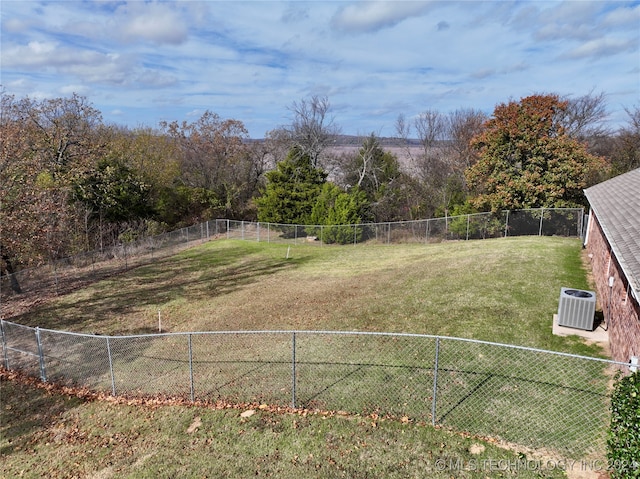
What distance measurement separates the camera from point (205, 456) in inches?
283

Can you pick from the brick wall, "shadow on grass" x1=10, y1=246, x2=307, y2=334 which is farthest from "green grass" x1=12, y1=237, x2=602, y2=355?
the brick wall

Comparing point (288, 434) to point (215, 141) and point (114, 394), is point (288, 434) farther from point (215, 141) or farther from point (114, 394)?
point (215, 141)

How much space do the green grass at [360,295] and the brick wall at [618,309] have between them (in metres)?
0.79

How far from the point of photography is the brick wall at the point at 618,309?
7.68 metres

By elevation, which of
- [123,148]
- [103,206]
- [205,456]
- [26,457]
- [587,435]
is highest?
[123,148]

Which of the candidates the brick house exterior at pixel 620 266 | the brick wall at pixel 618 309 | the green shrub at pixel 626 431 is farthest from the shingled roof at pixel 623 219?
the green shrub at pixel 626 431

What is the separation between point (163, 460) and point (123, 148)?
31.7 meters

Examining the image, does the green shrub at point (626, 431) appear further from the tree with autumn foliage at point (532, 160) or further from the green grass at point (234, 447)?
the tree with autumn foliage at point (532, 160)

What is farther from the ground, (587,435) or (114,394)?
(587,435)

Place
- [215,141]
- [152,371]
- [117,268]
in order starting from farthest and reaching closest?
1. [215,141]
2. [117,268]
3. [152,371]

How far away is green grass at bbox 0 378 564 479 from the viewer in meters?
6.54

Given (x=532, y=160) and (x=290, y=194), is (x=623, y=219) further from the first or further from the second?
(x=290, y=194)

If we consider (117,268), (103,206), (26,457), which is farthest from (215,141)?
(26,457)

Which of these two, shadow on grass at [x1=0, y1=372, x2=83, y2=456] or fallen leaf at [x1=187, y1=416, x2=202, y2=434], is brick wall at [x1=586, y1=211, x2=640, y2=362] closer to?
fallen leaf at [x1=187, y1=416, x2=202, y2=434]
